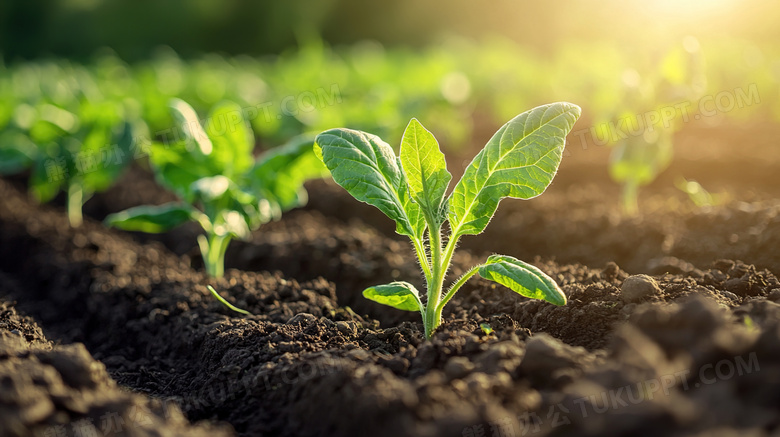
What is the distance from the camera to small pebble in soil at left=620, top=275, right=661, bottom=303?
2.04m

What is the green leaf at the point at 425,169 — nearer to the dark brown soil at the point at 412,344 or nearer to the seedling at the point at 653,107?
the dark brown soil at the point at 412,344

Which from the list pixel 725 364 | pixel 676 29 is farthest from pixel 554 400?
pixel 676 29

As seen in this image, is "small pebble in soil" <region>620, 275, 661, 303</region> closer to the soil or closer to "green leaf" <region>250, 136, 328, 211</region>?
the soil

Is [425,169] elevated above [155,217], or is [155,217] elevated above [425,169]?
[425,169]

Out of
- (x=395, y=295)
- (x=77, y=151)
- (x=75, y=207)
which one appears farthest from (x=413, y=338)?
(x=75, y=207)

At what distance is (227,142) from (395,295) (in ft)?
5.03

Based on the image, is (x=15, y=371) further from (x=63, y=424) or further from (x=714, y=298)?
(x=714, y=298)

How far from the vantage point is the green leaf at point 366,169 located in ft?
6.44

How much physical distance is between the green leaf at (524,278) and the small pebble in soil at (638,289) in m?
0.40

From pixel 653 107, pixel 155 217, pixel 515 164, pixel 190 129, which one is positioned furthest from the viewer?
pixel 653 107

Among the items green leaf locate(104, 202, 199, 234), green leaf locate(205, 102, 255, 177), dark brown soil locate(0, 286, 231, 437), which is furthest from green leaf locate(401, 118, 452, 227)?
green leaf locate(104, 202, 199, 234)

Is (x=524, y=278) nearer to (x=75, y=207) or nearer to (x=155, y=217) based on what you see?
(x=155, y=217)

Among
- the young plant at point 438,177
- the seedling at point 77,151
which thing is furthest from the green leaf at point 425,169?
the seedling at point 77,151

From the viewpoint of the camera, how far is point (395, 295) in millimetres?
1986
